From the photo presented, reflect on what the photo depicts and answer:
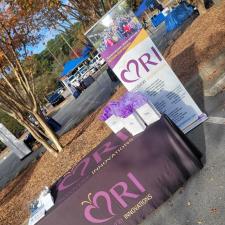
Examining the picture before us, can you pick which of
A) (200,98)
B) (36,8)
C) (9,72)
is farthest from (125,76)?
(36,8)

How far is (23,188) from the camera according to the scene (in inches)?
519

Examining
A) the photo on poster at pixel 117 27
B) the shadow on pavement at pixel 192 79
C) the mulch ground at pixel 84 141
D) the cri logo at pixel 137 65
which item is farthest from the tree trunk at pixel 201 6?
the photo on poster at pixel 117 27

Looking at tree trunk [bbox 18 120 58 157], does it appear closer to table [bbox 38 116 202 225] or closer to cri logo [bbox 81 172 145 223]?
table [bbox 38 116 202 225]

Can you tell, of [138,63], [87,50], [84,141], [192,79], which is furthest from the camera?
[87,50]

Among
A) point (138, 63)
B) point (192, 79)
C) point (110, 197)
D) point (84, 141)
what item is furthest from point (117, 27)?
point (84, 141)

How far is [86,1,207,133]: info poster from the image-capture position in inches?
284

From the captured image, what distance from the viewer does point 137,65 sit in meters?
7.51

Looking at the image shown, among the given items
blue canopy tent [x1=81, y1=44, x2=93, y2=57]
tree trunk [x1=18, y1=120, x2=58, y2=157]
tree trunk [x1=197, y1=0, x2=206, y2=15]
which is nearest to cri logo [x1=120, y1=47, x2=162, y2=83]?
tree trunk [x1=18, y1=120, x2=58, y2=157]

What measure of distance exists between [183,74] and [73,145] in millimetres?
4309

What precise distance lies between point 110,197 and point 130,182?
1.26ft

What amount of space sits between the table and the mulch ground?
4.43 meters

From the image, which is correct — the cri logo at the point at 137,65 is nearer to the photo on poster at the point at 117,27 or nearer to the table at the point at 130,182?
the photo on poster at the point at 117,27

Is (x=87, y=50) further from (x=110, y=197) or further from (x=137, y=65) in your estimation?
(x=110, y=197)

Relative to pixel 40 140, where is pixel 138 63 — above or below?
above
